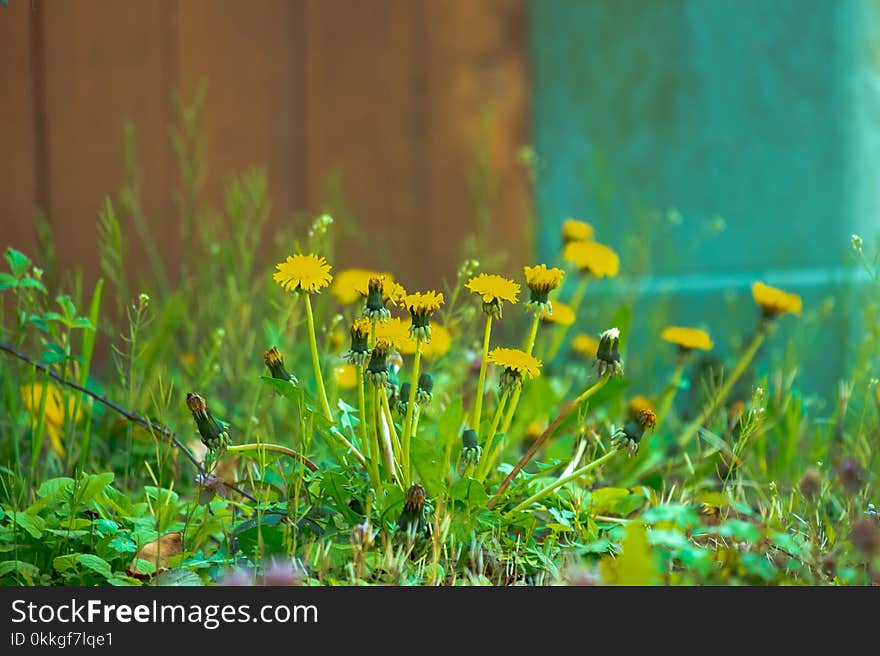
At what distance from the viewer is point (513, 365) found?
4.13ft

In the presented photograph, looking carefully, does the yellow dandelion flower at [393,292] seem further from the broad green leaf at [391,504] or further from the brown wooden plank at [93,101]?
the brown wooden plank at [93,101]

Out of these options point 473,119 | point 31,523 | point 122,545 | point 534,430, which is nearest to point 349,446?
point 122,545

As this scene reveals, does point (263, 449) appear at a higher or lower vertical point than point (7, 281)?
lower

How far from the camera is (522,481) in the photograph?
1.34 meters

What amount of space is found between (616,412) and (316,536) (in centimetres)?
98

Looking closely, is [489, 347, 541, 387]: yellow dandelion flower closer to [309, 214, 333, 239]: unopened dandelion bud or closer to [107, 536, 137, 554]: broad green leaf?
[309, 214, 333, 239]: unopened dandelion bud

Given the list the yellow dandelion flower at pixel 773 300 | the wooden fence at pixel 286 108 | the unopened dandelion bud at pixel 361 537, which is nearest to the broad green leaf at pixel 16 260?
the unopened dandelion bud at pixel 361 537

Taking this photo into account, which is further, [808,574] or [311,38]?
[311,38]

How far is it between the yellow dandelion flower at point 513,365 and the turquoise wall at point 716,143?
4.73 feet

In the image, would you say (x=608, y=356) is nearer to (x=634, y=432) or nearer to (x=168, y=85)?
(x=634, y=432)

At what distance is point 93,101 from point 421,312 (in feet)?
6.12

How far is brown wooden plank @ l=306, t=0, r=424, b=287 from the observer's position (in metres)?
2.97
